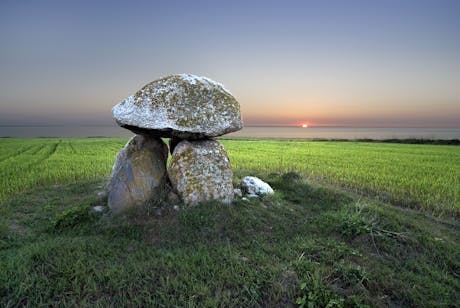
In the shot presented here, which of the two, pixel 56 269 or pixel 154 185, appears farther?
pixel 154 185

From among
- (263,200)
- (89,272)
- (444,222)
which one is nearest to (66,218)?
(89,272)

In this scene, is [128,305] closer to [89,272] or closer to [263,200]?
[89,272]

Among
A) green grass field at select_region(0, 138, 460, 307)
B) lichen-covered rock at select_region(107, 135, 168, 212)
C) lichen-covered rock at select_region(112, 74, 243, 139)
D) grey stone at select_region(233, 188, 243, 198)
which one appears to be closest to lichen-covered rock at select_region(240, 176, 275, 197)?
grey stone at select_region(233, 188, 243, 198)

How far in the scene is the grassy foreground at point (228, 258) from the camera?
300cm

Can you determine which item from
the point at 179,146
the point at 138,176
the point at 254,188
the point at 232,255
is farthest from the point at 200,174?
the point at 232,255

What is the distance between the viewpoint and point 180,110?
19.7 ft

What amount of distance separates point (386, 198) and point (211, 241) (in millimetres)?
6762

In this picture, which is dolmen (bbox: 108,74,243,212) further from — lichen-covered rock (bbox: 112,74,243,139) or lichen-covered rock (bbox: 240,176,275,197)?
lichen-covered rock (bbox: 240,176,275,197)

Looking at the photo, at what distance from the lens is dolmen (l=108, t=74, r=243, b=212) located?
581 centimetres

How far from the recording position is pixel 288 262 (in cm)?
374

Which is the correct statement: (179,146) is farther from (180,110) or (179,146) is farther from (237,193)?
(237,193)

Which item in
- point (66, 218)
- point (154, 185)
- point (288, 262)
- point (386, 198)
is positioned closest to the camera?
point (288, 262)

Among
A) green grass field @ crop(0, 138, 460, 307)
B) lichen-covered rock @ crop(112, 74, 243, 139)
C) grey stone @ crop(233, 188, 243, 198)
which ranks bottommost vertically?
green grass field @ crop(0, 138, 460, 307)

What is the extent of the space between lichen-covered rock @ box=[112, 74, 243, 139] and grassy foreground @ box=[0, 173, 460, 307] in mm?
1985
